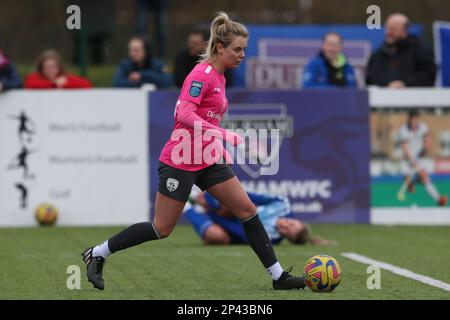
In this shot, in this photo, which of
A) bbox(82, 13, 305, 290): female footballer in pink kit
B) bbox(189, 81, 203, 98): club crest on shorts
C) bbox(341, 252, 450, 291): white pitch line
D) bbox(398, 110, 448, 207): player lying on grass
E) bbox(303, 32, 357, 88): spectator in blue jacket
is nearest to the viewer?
bbox(189, 81, 203, 98): club crest on shorts

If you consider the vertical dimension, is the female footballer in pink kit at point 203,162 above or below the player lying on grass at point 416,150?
above

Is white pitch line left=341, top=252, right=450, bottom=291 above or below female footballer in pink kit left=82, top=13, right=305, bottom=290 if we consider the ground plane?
below

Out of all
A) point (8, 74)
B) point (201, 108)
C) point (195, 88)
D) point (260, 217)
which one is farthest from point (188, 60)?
point (195, 88)

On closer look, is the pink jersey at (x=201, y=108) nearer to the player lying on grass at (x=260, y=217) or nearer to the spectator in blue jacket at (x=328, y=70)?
the player lying on grass at (x=260, y=217)

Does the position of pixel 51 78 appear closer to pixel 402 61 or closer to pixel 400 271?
pixel 402 61

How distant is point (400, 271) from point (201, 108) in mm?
2586

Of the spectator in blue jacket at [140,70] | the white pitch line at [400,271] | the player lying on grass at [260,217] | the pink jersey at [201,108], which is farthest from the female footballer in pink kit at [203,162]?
the spectator in blue jacket at [140,70]

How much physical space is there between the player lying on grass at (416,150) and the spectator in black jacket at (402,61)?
65 cm

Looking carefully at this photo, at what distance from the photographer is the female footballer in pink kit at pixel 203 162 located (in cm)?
862

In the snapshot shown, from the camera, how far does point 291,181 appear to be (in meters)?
15.3

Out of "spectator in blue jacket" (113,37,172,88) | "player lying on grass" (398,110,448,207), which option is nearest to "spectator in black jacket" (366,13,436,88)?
"player lying on grass" (398,110,448,207)

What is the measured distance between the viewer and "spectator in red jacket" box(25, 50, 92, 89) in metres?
15.5

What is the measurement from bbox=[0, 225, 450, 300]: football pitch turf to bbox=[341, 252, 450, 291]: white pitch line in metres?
0.09

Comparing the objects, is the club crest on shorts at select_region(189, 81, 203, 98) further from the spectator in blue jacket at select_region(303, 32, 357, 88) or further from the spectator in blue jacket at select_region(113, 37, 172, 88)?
the spectator in blue jacket at select_region(303, 32, 357, 88)
